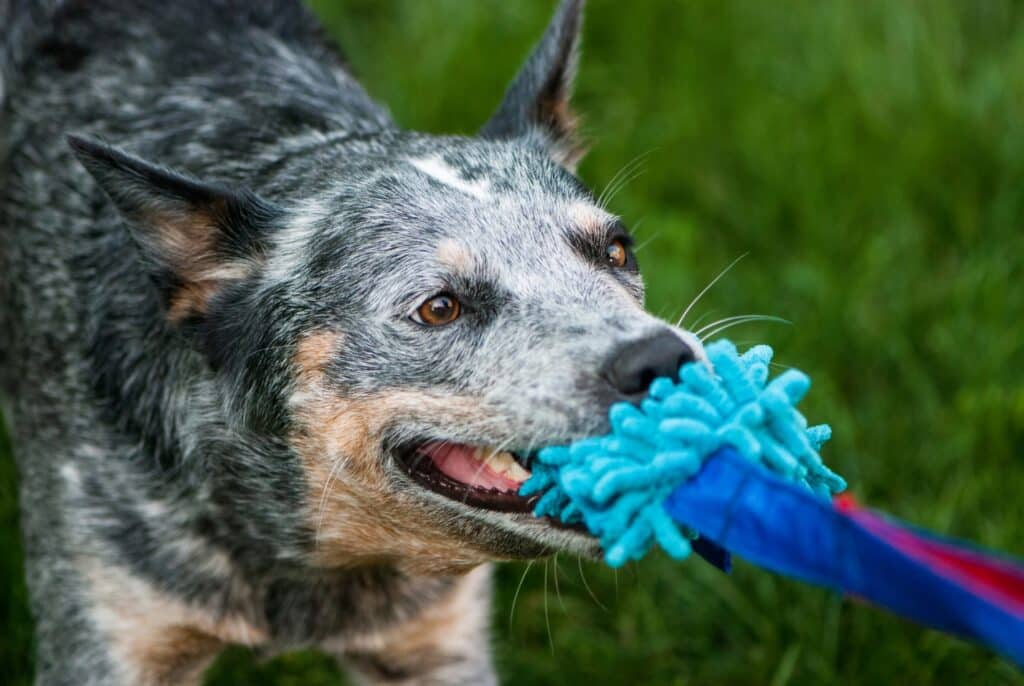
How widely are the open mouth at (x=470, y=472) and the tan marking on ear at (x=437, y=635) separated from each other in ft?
2.57

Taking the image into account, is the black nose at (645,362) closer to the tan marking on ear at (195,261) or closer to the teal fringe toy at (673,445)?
the teal fringe toy at (673,445)

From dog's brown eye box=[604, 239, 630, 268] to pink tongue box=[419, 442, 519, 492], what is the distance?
0.62 m

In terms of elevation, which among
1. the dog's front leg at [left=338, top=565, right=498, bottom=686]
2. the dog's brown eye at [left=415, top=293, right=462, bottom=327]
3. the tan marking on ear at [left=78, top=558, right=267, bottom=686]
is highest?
the dog's brown eye at [left=415, top=293, right=462, bottom=327]

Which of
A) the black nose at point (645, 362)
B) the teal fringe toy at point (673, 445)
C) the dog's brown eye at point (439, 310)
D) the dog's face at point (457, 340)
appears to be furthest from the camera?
the dog's brown eye at point (439, 310)

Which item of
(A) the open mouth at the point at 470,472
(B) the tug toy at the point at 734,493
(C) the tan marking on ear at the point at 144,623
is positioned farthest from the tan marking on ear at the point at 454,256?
(C) the tan marking on ear at the point at 144,623

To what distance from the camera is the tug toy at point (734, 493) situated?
2.10 meters

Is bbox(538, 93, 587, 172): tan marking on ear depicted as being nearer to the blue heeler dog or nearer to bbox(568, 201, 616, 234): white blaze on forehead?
the blue heeler dog

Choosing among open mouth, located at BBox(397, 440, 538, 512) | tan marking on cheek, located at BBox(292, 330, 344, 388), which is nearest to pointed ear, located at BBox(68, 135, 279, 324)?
tan marking on cheek, located at BBox(292, 330, 344, 388)

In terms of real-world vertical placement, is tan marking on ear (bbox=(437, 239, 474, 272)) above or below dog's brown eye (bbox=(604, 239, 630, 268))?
below

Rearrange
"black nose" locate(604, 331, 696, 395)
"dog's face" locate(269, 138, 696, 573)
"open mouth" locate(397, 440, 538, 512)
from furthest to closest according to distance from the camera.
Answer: "open mouth" locate(397, 440, 538, 512) → "dog's face" locate(269, 138, 696, 573) → "black nose" locate(604, 331, 696, 395)

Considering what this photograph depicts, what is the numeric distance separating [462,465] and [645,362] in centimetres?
62

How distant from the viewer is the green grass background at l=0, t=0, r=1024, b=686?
443cm

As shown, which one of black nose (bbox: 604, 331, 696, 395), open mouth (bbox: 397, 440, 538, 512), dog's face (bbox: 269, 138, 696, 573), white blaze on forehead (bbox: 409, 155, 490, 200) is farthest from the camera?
white blaze on forehead (bbox: 409, 155, 490, 200)

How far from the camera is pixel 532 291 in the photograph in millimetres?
3078
